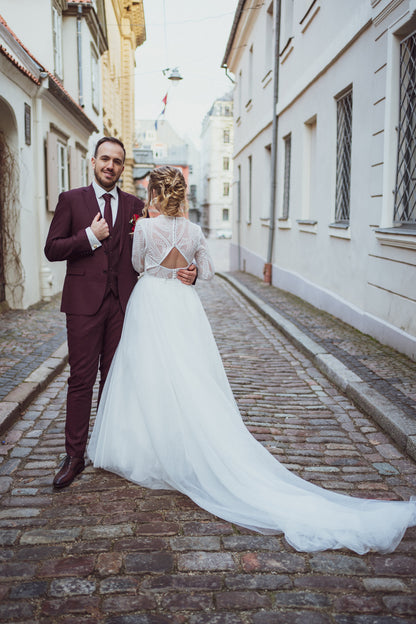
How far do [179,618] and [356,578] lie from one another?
788 mm

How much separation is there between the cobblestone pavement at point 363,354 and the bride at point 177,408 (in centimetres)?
165

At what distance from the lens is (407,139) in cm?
643

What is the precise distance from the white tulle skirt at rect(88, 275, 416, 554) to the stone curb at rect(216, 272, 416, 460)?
1.05m

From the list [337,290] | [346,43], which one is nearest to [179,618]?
[337,290]

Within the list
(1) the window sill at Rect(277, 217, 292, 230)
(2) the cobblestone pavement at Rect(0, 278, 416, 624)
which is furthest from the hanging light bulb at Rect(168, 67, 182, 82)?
(2) the cobblestone pavement at Rect(0, 278, 416, 624)

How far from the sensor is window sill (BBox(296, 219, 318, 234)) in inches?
403

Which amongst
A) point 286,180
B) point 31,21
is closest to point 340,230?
point 286,180

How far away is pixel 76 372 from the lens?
11.8 feet

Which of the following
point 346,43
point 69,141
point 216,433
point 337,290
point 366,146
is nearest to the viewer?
point 216,433

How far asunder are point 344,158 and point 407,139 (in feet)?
8.19

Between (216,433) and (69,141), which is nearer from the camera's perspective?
(216,433)

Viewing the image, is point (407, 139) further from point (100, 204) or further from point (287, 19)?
point (287, 19)

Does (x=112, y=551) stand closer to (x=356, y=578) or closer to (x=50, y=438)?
(x=356, y=578)

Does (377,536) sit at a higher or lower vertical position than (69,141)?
lower
